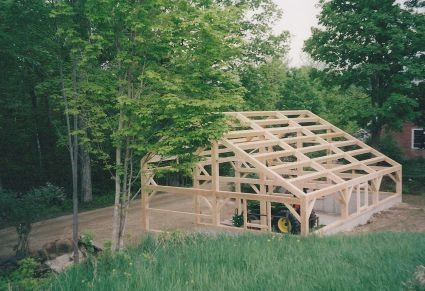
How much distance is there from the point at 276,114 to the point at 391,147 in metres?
9.06

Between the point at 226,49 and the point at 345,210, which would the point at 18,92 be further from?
the point at 345,210

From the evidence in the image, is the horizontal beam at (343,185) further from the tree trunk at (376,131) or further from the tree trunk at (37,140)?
the tree trunk at (37,140)

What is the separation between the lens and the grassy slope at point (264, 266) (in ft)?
18.2

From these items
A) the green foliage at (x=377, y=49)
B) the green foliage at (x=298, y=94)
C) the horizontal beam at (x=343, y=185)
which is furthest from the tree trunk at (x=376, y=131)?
the green foliage at (x=298, y=94)

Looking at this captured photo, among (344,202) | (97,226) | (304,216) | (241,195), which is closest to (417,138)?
(344,202)

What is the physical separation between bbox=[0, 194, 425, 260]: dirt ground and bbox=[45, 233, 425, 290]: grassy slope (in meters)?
4.60

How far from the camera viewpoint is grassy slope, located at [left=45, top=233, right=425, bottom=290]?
5.53 m

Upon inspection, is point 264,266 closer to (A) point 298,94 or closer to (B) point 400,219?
(B) point 400,219

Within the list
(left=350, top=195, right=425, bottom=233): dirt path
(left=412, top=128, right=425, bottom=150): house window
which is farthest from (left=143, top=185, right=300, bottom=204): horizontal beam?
(left=412, top=128, right=425, bottom=150): house window

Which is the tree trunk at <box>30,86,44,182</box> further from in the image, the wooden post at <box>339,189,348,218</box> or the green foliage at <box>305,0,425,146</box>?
the wooden post at <box>339,189,348,218</box>

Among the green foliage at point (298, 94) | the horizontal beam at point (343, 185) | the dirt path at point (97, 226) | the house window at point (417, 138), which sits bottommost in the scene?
the dirt path at point (97, 226)

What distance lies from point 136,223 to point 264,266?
9905 millimetres

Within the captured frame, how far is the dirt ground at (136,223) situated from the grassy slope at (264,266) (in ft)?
15.1

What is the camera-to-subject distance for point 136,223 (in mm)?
15555
